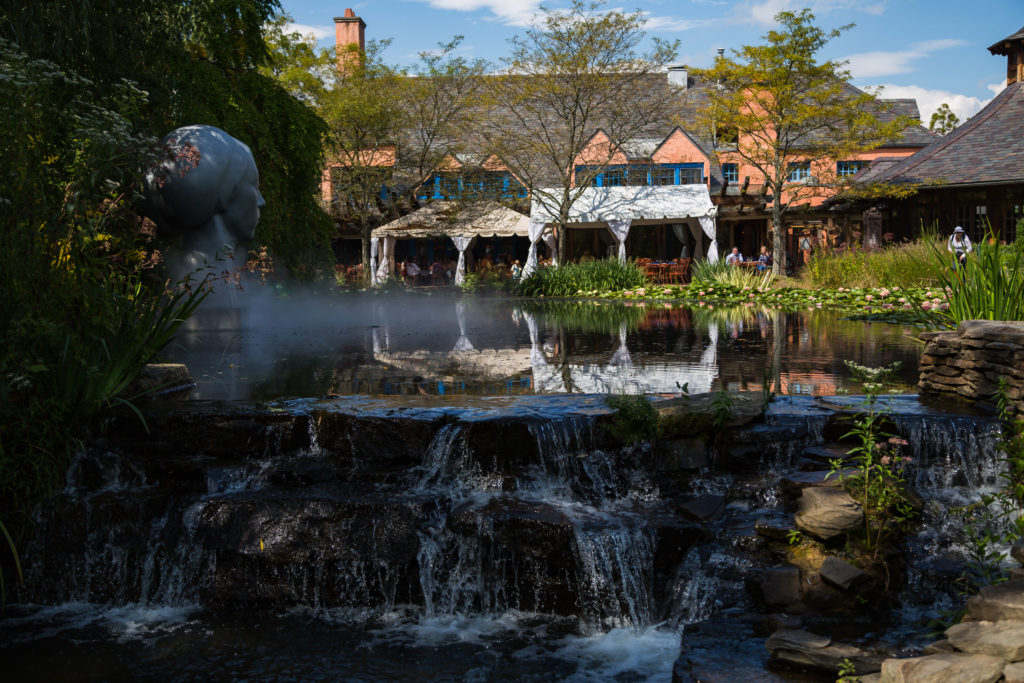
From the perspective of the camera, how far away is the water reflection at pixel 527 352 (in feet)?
26.1

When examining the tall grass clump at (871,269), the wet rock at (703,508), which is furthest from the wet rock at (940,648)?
the tall grass clump at (871,269)

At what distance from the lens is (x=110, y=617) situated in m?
5.11

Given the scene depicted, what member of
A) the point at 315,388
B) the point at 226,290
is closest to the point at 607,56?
the point at 226,290

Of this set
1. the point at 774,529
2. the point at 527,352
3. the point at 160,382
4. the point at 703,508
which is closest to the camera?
the point at 774,529

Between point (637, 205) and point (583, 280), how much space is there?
7.24 m

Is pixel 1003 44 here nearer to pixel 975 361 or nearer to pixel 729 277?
pixel 729 277

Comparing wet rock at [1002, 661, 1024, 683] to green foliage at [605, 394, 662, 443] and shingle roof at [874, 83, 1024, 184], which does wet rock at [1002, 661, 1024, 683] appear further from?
shingle roof at [874, 83, 1024, 184]

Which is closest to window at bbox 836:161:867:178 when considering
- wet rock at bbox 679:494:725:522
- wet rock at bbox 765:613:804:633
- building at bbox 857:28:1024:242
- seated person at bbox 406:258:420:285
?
building at bbox 857:28:1024:242

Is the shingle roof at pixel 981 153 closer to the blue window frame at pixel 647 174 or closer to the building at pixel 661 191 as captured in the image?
the building at pixel 661 191

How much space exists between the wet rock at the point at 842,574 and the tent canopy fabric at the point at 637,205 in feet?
88.1

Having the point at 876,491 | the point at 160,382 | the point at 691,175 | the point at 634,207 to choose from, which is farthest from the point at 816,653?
the point at 691,175

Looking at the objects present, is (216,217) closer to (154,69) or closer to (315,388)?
(154,69)

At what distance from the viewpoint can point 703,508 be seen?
5.28 meters

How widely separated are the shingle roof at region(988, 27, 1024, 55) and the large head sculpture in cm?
2666
